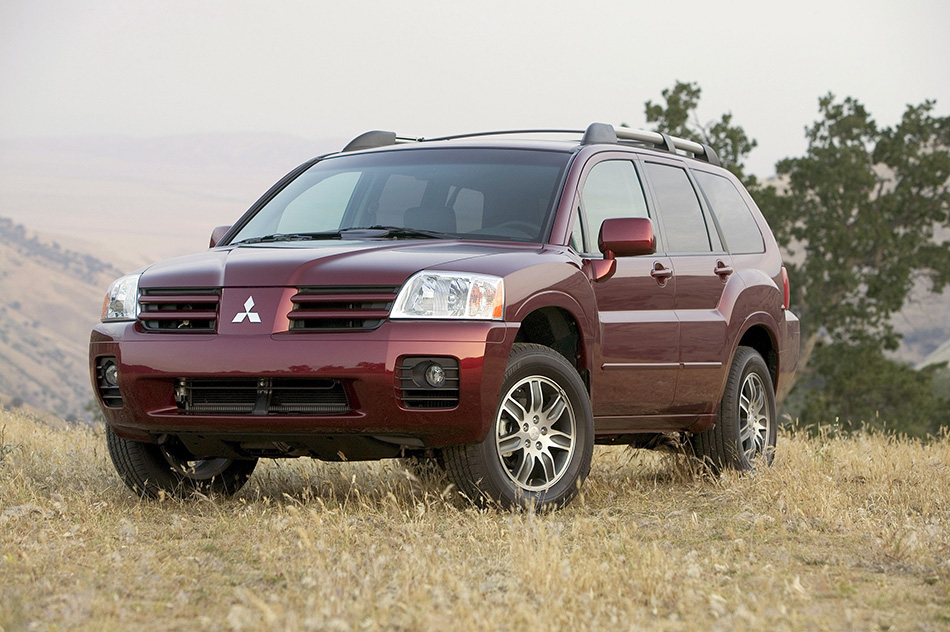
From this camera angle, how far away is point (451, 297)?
5562mm

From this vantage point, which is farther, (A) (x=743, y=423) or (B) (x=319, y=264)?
(A) (x=743, y=423)

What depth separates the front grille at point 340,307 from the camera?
548cm

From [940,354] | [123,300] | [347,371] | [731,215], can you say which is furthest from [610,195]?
[940,354]

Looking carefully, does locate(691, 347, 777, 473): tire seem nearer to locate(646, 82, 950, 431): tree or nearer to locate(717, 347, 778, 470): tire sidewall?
locate(717, 347, 778, 470): tire sidewall

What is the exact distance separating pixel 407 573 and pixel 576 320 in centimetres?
226

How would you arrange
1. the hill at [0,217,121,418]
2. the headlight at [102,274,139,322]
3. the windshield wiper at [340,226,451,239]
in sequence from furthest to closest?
the hill at [0,217,121,418] → the windshield wiper at [340,226,451,239] → the headlight at [102,274,139,322]

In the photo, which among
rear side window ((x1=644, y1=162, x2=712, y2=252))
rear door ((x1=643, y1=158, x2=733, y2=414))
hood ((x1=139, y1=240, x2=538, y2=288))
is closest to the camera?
hood ((x1=139, y1=240, x2=538, y2=288))

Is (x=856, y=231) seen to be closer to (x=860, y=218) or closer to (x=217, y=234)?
(x=860, y=218)

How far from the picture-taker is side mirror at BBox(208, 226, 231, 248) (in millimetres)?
7237

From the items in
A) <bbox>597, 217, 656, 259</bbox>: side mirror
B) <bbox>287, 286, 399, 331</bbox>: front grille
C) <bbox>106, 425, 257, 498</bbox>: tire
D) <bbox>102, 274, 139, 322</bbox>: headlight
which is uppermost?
<bbox>597, 217, 656, 259</bbox>: side mirror

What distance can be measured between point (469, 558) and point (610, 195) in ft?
9.28

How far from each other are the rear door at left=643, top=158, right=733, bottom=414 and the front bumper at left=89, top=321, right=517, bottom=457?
174 centimetres

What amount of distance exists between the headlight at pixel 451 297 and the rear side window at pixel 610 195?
3.72 feet

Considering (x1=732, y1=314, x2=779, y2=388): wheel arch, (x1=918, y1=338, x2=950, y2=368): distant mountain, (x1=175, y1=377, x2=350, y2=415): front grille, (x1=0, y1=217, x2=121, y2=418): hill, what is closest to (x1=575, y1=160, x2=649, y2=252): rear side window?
(x1=732, y1=314, x2=779, y2=388): wheel arch
